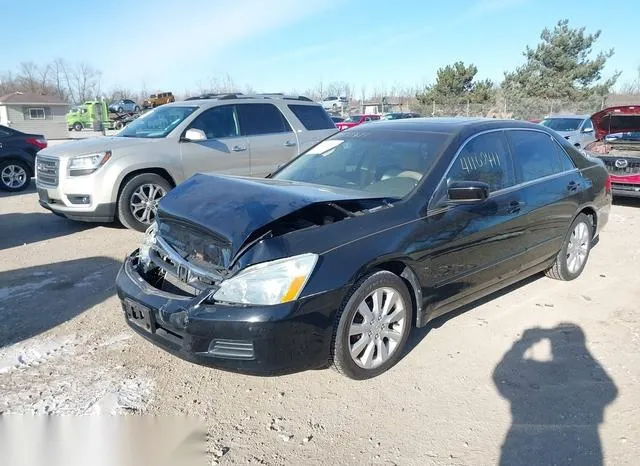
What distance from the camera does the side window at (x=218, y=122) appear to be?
25.2 feet

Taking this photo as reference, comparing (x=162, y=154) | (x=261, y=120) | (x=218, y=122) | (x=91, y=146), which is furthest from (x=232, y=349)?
(x=261, y=120)

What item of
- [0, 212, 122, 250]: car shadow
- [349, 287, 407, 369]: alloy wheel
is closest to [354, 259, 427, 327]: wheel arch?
[349, 287, 407, 369]: alloy wheel

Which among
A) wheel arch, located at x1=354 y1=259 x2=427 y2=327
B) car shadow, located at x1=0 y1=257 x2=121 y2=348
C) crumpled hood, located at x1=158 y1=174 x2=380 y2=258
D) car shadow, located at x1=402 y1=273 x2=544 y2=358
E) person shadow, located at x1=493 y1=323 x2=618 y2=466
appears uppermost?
crumpled hood, located at x1=158 y1=174 x2=380 y2=258

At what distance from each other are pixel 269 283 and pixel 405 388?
116 centimetres

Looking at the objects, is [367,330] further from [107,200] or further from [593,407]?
[107,200]

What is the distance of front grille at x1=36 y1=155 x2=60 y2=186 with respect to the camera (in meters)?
7.10

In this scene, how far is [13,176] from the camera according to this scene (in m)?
11.7

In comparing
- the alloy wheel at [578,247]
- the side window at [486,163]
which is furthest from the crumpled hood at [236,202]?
the alloy wheel at [578,247]

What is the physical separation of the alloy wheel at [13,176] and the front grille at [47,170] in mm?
4931

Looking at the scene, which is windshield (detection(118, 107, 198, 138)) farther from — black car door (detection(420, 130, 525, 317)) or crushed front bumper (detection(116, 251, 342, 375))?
crushed front bumper (detection(116, 251, 342, 375))

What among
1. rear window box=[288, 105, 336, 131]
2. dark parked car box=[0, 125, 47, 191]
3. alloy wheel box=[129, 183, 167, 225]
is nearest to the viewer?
alloy wheel box=[129, 183, 167, 225]

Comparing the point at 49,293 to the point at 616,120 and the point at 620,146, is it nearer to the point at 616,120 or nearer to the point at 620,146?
the point at 620,146

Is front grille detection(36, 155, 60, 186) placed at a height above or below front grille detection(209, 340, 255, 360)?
above

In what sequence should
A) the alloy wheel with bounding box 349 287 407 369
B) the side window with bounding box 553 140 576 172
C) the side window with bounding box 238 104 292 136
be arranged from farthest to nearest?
the side window with bounding box 238 104 292 136 < the side window with bounding box 553 140 576 172 < the alloy wheel with bounding box 349 287 407 369
